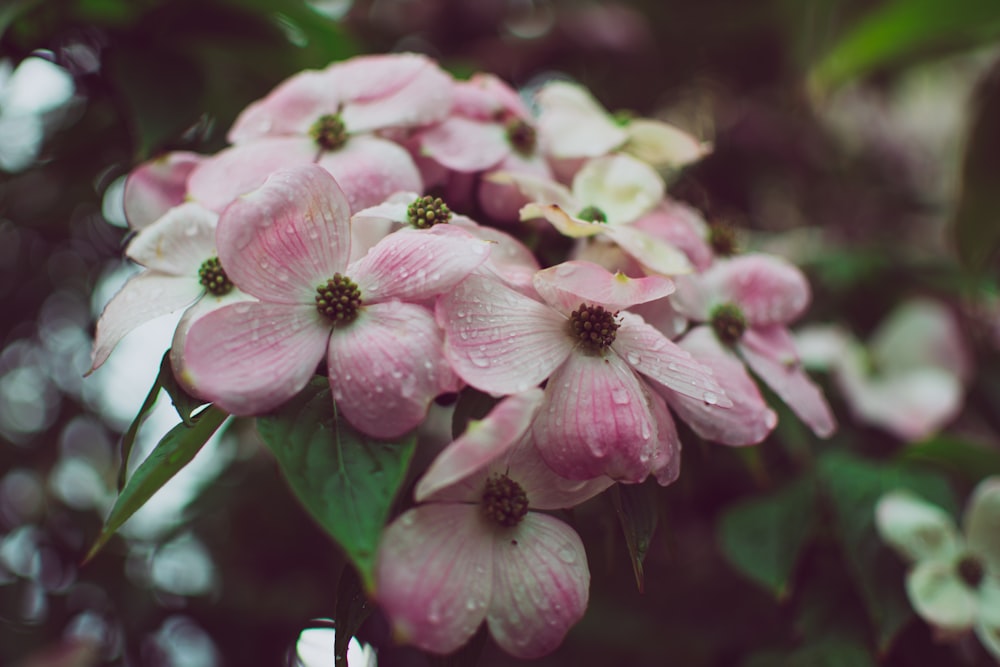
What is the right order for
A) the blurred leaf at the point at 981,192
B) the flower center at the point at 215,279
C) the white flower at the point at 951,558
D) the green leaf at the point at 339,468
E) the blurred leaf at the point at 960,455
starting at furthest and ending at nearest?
the blurred leaf at the point at 981,192
the blurred leaf at the point at 960,455
the white flower at the point at 951,558
the flower center at the point at 215,279
the green leaf at the point at 339,468

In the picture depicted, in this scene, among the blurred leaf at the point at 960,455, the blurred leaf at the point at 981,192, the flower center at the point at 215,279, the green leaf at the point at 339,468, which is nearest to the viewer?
the green leaf at the point at 339,468

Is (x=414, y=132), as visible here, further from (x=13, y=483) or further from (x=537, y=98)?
(x=13, y=483)

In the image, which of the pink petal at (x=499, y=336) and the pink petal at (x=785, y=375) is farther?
the pink petal at (x=785, y=375)

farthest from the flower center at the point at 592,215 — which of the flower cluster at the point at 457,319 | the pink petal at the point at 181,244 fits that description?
the pink petal at the point at 181,244

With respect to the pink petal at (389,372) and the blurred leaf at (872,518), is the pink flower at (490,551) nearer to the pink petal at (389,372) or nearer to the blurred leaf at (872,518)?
the pink petal at (389,372)

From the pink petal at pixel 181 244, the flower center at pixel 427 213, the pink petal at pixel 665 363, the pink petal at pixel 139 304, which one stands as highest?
the flower center at pixel 427 213

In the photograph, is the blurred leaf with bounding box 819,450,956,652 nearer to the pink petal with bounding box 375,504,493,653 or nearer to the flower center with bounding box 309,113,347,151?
A: the pink petal with bounding box 375,504,493,653

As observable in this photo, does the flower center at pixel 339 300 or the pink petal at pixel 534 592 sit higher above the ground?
the flower center at pixel 339 300

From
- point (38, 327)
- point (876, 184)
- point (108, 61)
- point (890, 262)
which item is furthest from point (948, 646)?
point (876, 184)
